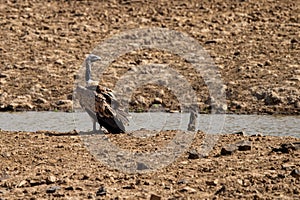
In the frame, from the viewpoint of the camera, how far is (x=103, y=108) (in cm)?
1305

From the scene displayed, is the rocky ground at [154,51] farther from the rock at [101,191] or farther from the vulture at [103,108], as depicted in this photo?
the rock at [101,191]

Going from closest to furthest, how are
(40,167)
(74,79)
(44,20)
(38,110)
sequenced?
(40,167) → (38,110) → (74,79) → (44,20)

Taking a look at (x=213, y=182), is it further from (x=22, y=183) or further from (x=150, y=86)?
(x=150, y=86)

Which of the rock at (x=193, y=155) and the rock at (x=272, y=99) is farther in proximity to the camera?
the rock at (x=272, y=99)

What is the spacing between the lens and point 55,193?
9000 mm

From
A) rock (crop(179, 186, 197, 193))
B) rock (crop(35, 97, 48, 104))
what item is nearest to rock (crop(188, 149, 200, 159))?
rock (crop(179, 186, 197, 193))

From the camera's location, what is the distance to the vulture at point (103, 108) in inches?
504

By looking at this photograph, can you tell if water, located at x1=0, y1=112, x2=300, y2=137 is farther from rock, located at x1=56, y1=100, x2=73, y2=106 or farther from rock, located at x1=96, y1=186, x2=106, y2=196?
rock, located at x1=96, y1=186, x2=106, y2=196

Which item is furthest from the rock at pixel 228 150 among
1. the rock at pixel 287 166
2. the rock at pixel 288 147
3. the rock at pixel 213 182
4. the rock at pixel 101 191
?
the rock at pixel 101 191

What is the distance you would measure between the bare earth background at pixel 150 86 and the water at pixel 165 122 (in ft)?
1.83

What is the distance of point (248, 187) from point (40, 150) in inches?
132

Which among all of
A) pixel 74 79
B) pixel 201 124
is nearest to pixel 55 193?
pixel 201 124

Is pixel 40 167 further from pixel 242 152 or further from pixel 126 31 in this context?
pixel 126 31

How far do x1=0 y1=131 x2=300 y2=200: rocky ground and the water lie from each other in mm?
1731
